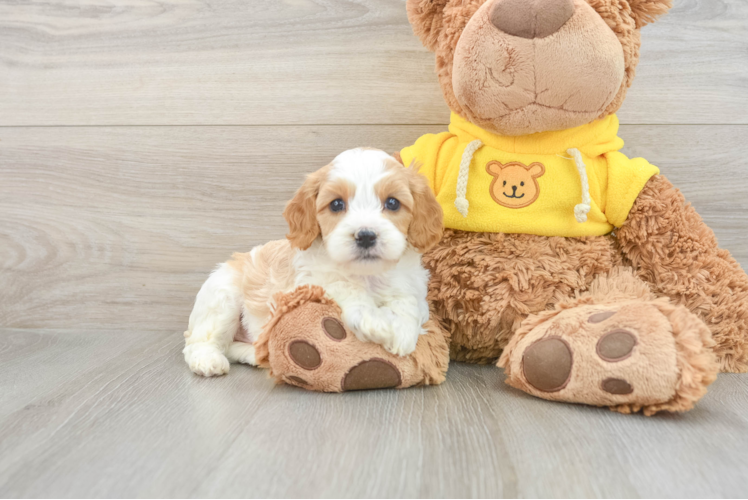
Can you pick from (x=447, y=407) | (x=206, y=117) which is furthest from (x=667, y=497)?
(x=206, y=117)

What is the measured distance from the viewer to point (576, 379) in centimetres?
102

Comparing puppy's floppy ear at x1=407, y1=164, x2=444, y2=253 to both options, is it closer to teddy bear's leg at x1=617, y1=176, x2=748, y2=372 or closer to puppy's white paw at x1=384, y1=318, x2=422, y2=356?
puppy's white paw at x1=384, y1=318, x2=422, y2=356

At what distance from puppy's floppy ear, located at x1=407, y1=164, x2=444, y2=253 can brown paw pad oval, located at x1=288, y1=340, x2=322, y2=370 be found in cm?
31

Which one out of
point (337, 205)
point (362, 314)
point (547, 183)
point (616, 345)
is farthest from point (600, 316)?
point (337, 205)

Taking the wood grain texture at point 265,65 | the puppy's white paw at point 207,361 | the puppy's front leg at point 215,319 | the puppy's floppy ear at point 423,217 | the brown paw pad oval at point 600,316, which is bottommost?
the puppy's white paw at point 207,361

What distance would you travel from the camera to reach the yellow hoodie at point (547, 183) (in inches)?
50.2

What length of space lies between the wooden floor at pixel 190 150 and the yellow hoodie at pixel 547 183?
0.36 metres

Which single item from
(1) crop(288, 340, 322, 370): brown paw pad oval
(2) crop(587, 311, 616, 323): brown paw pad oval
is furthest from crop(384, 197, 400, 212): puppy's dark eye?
(2) crop(587, 311, 616, 323): brown paw pad oval

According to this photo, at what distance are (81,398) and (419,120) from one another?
1.11 m

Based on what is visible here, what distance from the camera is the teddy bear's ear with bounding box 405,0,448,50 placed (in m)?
1.29

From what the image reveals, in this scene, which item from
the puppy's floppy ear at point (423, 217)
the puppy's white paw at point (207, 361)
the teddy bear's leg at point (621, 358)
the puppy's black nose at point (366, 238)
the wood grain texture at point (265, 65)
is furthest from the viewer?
the wood grain texture at point (265, 65)

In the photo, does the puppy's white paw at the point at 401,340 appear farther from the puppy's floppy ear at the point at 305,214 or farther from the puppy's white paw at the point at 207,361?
the puppy's white paw at the point at 207,361

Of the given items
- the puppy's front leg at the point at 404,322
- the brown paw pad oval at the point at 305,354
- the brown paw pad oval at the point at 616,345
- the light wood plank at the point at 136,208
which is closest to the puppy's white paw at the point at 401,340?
the puppy's front leg at the point at 404,322

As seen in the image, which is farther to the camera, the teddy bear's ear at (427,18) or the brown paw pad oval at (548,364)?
the teddy bear's ear at (427,18)
